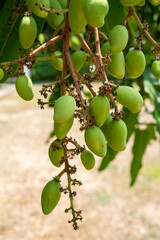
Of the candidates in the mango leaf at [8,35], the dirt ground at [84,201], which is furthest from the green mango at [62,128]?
the dirt ground at [84,201]

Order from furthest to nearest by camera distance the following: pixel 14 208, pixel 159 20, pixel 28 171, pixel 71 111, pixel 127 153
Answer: pixel 127 153
pixel 28 171
pixel 14 208
pixel 159 20
pixel 71 111

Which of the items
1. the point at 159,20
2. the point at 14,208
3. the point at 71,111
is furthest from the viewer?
the point at 14,208

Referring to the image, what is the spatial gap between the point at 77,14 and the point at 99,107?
0.14 m

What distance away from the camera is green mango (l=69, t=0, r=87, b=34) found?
54cm

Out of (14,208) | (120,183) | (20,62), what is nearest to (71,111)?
(20,62)

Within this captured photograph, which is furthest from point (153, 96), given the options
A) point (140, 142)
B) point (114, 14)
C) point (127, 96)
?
point (127, 96)

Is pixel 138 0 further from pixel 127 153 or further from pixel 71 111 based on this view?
pixel 127 153

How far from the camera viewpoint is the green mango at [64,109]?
52 centimetres

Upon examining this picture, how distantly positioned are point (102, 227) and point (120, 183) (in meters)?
0.78

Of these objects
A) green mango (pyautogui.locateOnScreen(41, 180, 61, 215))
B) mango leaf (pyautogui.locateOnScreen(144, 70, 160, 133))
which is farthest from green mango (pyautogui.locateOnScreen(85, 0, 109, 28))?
mango leaf (pyautogui.locateOnScreen(144, 70, 160, 133))

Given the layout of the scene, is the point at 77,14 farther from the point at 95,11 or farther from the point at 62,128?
the point at 62,128

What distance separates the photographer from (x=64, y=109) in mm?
514

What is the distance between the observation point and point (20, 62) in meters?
0.56

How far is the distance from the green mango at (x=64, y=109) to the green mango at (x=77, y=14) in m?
0.11
